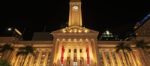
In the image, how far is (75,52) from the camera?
6669 centimetres

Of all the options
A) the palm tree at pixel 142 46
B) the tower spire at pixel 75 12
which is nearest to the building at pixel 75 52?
the palm tree at pixel 142 46

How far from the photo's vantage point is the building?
6116 centimetres

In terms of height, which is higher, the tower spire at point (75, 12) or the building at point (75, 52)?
the tower spire at point (75, 12)

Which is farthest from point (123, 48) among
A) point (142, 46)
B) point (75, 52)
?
point (75, 52)

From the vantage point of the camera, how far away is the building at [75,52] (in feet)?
201

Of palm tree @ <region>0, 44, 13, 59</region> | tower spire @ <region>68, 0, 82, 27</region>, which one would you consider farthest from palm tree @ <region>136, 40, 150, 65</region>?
palm tree @ <region>0, 44, 13, 59</region>

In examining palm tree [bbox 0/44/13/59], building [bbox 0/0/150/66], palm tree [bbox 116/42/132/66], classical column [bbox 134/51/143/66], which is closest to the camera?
classical column [bbox 134/51/143/66]

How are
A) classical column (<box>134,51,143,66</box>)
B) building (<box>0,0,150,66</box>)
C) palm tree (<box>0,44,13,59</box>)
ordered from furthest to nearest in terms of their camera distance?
palm tree (<box>0,44,13,59</box>), building (<box>0,0,150,66</box>), classical column (<box>134,51,143,66</box>)

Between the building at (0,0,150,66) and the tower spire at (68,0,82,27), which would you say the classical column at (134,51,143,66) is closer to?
the building at (0,0,150,66)

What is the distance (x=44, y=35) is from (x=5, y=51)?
26.4 meters

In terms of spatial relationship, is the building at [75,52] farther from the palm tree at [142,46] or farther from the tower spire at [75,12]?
the tower spire at [75,12]

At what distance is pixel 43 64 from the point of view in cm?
6262

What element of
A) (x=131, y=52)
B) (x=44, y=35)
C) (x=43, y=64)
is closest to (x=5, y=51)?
(x=43, y=64)

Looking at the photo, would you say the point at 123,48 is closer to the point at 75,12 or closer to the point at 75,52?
the point at 75,52
